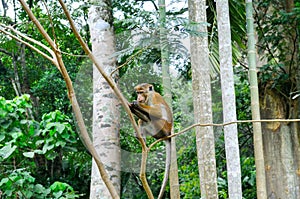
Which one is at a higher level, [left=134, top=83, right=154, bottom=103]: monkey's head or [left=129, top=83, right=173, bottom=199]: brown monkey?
[left=134, top=83, right=154, bottom=103]: monkey's head

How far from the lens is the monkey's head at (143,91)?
1919 millimetres

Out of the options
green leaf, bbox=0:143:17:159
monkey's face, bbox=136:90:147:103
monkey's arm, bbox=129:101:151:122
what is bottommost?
monkey's arm, bbox=129:101:151:122

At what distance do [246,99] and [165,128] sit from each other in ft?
10.2

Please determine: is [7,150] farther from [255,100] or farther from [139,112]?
[139,112]

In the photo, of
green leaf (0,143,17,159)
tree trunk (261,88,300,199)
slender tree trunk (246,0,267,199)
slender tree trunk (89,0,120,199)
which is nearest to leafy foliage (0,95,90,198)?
green leaf (0,143,17,159)

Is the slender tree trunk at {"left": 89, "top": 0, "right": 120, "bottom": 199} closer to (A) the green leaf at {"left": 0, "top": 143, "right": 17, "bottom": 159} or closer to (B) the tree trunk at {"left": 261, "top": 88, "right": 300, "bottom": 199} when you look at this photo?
(A) the green leaf at {"left": 0, "top": 143, "right": 17, "bottom": 159}

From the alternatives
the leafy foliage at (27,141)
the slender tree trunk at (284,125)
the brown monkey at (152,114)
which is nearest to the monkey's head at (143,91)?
the brown monkey at (152,114)

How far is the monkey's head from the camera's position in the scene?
192 centimetres

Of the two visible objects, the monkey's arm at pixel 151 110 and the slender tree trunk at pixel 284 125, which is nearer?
the monkey's arm at pixel 151 110

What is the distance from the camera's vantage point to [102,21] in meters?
3.28

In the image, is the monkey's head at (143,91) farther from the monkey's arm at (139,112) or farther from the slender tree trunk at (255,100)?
the slender tree trunk at (255,100)

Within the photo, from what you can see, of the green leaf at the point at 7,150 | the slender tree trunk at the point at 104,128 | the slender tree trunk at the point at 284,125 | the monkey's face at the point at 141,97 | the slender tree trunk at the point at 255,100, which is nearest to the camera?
the monkey's face at the point at 141,97

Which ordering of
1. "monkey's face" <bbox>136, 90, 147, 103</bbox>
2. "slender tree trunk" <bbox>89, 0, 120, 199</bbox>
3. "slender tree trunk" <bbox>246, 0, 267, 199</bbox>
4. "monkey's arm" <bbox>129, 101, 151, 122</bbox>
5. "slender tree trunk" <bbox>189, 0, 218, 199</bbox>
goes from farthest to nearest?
"slender tree trunk" <bbox>246, 0, 267, 199</bbox>, "slender tree trunk" <bbox>89, 0, 120, 199</bbox>, "slender tree trunk" <bbox>189, 0, 218, 199</bbox>, "monkey's face" <bbox>136, 90, 147, 103</bbox>, "monkey's arm" <bbox>129, 101, 151, 122</bbox>

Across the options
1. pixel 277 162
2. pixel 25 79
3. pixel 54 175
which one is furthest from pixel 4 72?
pixel 277 162
